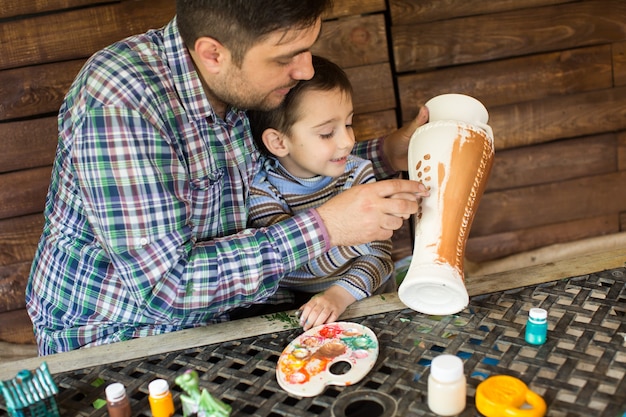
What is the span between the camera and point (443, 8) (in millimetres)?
2312

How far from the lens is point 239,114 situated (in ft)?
5.32

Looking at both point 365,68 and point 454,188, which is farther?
point 365,68

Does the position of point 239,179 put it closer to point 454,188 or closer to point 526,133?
point 454,188

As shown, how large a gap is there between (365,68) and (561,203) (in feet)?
3.40

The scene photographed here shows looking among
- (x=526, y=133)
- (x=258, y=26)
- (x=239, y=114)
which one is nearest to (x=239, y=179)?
(x=239, y=114)

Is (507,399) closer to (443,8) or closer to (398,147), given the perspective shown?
(398,147)

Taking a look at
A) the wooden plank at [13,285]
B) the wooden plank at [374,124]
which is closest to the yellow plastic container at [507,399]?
the wooden plank at [374,124]

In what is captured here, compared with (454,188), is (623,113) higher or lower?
lower

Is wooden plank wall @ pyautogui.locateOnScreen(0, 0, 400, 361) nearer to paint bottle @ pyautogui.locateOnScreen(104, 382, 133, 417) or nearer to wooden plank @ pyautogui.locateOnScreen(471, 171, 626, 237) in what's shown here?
wooden plank @ pyautogui.locateOnScreen(471, 171, 626, 237)

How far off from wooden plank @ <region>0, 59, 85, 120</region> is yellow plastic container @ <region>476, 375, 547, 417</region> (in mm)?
1654

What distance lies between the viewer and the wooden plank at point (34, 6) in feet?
6.72

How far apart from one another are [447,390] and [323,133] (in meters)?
0.80

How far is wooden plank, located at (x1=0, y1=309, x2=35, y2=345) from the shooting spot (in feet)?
7.84

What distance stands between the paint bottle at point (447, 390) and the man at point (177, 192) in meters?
0.39
